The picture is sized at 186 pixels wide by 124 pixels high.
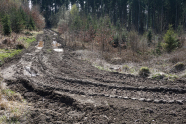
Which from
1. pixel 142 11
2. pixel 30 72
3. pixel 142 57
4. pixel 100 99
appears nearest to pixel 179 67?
pixel 142 57

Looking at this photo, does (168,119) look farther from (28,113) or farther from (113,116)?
(28,113)

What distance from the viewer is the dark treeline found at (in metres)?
39.1

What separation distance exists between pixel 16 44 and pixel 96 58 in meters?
8.60

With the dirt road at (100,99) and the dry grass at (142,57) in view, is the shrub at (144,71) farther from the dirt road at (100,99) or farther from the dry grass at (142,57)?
the dirt road at (100,99)

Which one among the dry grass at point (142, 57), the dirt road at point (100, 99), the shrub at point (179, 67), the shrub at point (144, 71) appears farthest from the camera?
the dry grass at point (142, 57)

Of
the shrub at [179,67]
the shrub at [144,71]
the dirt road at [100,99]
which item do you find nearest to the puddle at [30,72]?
the dirt road at [100,99]

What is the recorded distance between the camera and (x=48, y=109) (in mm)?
4980

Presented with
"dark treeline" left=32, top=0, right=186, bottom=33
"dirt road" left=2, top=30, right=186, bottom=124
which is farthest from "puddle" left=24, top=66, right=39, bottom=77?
"dark treeline" left=32, top=0, right=186, bottom=33

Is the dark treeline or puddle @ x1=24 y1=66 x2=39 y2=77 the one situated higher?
the dark treeline

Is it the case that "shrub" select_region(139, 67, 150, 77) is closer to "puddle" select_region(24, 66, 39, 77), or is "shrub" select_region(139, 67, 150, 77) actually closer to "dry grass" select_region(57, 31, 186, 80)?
"dry grass" select_region(57, 31, 186, 80)

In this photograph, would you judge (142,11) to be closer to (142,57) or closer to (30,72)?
(142,57)

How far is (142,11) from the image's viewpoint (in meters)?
47.9

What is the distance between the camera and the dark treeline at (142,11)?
3906cm

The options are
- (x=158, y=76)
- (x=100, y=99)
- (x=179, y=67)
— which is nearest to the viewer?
(x=100, y=99)
